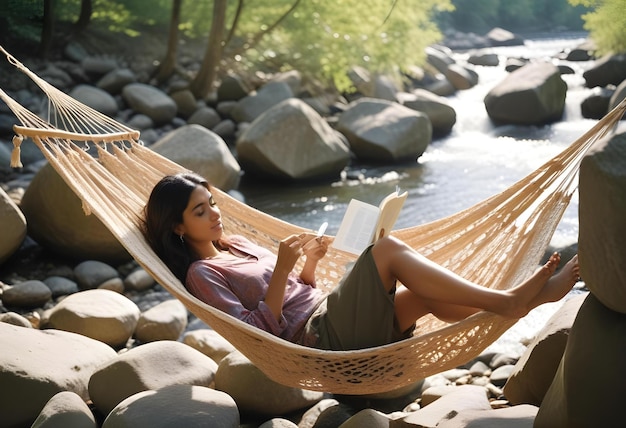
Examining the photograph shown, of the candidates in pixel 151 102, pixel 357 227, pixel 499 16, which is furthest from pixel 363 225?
pixel 499 16

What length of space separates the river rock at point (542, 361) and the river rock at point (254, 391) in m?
0.69

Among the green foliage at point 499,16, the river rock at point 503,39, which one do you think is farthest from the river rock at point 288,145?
the green foliage at point 499,16

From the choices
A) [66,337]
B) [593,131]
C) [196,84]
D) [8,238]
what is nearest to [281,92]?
[196,84]

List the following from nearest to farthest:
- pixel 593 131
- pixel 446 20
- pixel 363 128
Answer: pixel 593 131 → pixel 363 128 → pixel 446 20

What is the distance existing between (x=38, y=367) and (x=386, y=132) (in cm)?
415

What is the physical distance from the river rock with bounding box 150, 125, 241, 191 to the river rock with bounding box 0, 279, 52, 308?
1.27 metres

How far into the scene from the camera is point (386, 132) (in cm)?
613

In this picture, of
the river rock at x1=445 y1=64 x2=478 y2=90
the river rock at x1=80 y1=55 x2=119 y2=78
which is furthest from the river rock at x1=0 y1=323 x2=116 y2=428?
the river rock at x1=445 y1=64 x2=478 y2=90

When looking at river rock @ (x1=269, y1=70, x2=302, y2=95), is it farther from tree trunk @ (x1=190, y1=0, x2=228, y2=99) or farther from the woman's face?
the woman's face

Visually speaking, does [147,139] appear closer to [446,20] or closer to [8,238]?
[8,238]

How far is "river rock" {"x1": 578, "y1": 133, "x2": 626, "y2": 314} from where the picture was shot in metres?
1.51

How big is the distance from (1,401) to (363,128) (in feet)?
14.2

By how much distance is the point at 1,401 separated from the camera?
2.27 meters

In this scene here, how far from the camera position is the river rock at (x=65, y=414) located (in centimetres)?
213
